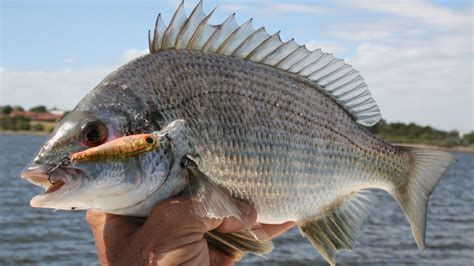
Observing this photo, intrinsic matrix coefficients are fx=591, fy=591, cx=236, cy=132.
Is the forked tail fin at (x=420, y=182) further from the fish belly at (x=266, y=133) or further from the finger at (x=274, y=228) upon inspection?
the finger at (x=274, y=228)

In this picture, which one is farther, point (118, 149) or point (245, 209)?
point (245, 209)

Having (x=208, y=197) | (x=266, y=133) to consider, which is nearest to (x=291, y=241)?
(x=266, y=133)

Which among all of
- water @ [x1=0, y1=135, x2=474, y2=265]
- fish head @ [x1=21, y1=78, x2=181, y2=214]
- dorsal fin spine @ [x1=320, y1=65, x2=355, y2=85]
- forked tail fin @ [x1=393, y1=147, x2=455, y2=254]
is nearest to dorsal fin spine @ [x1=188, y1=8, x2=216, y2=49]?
fish head @ [x1=21, y1=78, x2=181, y2=214]

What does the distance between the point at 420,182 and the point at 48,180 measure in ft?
6.87

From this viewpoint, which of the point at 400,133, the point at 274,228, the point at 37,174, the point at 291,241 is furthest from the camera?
the point at 400,133

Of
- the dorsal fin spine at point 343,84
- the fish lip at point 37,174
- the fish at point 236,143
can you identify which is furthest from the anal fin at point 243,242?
the dorsal fin spine at point 343,84

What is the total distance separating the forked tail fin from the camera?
333 centimetres

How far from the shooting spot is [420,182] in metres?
3.38

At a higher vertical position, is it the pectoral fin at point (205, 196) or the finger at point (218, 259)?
the pectoral fin at point (205, 196)

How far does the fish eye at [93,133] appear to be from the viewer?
2416 mm

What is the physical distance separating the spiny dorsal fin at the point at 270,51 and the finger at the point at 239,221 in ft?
2.48

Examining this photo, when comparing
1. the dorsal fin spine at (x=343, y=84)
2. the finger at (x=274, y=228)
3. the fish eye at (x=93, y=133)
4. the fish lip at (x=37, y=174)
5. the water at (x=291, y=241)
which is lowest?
the water at (x=291, y=241)

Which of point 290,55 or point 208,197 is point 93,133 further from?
point 290,55

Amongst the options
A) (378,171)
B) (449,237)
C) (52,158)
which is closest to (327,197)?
(378,171)
